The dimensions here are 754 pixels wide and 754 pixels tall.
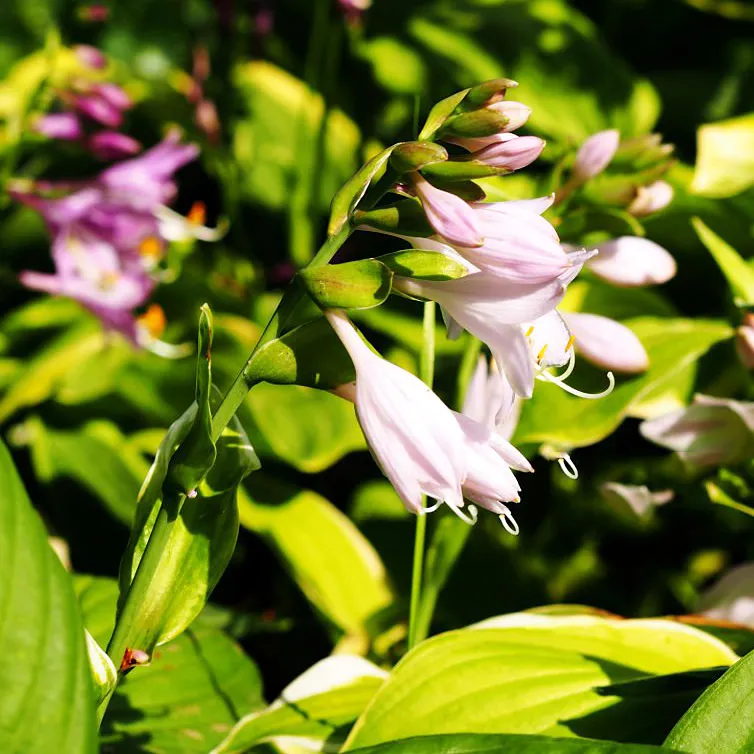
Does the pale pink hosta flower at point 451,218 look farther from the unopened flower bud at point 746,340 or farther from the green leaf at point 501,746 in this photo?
the unopened flower bud at point 746,340

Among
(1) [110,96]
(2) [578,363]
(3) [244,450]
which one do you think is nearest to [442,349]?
(2) [578,363]

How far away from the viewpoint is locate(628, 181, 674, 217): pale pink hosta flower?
2.86 ft

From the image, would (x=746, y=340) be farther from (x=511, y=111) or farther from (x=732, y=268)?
(x=511, y=111)

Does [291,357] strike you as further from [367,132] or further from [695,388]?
[367,132]

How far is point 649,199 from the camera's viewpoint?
88 cm

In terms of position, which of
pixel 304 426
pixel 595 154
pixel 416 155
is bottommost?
pixel 304 426

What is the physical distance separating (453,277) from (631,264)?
0.42m

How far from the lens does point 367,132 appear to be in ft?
5.61

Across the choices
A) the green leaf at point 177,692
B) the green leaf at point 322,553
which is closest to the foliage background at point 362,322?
the green leaf at point 322,553

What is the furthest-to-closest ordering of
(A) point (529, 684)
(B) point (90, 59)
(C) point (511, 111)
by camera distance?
(B) point (90, 59), (A) point (529, 684), (C) point (511, 111)

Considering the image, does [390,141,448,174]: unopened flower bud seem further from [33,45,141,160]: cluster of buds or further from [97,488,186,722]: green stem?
[33,45,141,160]: cluster of buds

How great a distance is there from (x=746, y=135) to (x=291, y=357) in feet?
2.90

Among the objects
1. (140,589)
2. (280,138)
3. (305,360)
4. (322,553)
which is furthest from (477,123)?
(280,138)

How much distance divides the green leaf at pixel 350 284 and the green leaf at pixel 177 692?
0.39 meters
